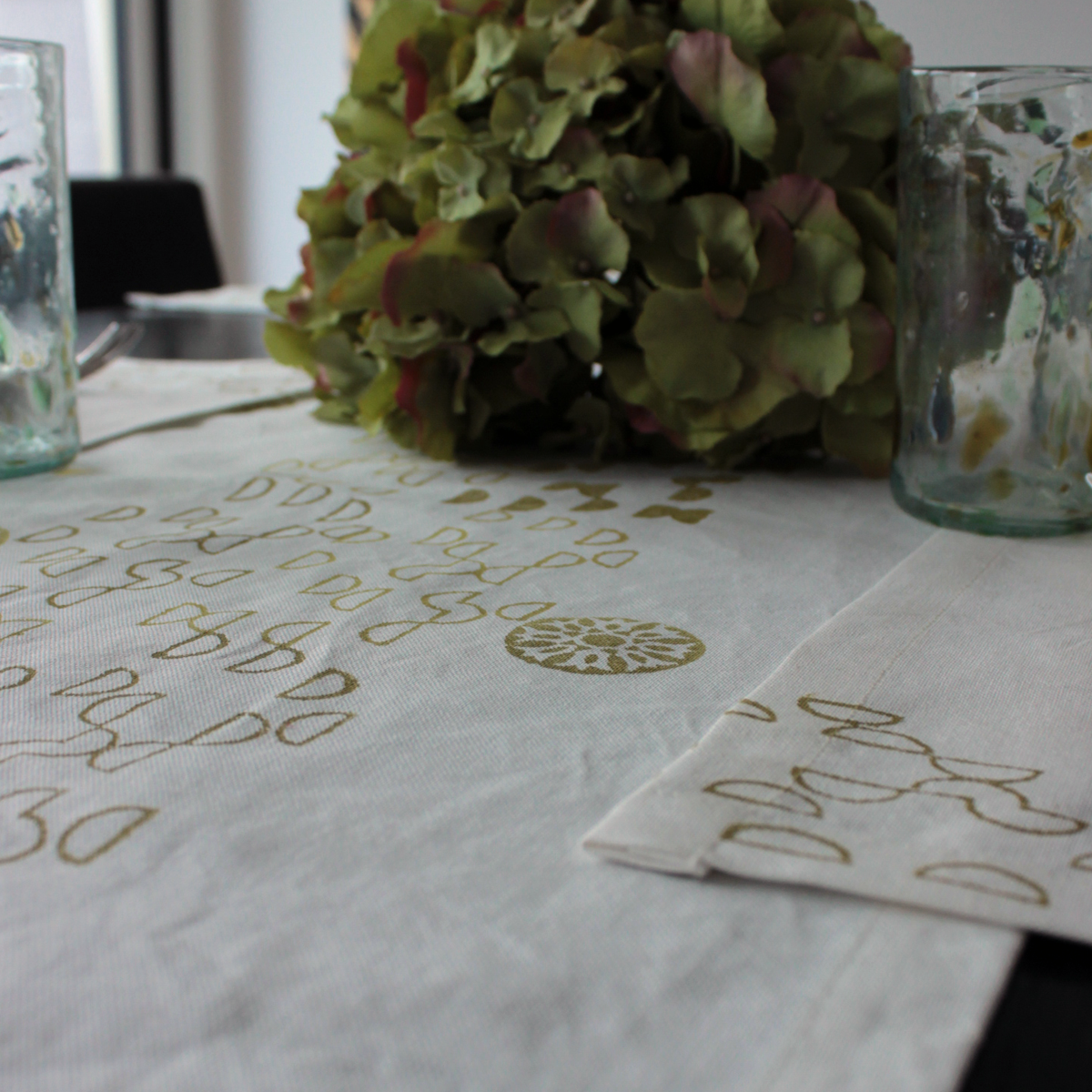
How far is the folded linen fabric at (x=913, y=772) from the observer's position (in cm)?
22

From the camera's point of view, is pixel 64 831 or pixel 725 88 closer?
pixel 64 831

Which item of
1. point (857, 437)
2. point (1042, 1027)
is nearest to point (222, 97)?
point (857, 437)

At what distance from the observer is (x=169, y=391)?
0.82m

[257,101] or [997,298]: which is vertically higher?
[257,101]

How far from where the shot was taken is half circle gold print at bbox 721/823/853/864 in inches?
9.0

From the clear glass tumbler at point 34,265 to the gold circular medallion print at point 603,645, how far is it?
0.32 metres

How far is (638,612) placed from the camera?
0.39 metres

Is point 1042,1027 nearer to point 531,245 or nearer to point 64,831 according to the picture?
point 64,831

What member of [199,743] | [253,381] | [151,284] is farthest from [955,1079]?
[151,284]

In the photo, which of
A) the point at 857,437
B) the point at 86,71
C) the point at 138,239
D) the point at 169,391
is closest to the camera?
the point at 857,437

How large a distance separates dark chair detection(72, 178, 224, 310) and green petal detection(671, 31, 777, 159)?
115 cm

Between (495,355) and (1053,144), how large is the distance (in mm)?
265

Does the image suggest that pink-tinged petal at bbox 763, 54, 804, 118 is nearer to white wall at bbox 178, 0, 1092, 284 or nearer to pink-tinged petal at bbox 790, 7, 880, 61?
pink-tinged petal at bbox 790, 7, 880, 61

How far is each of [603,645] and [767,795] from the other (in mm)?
106
